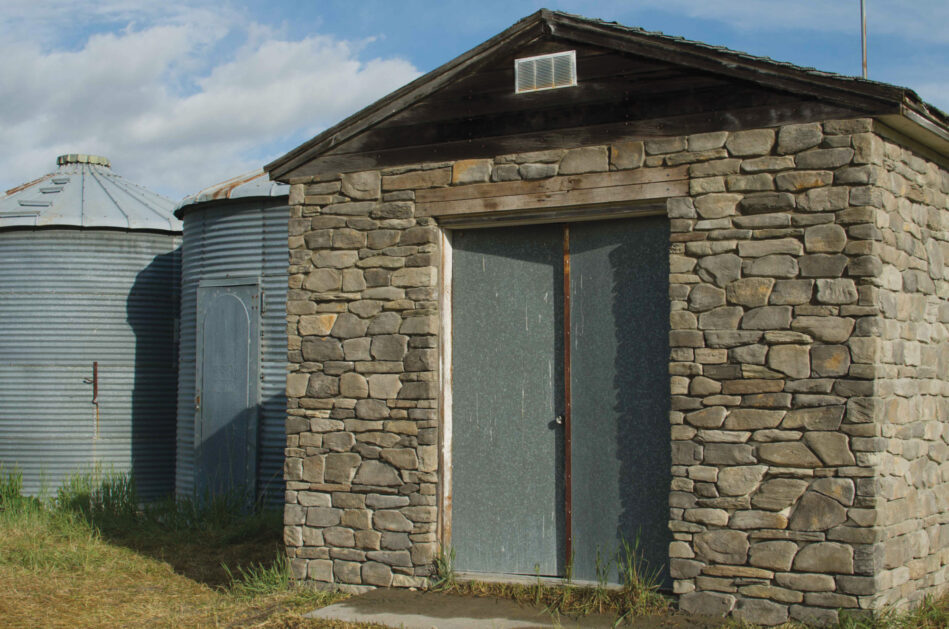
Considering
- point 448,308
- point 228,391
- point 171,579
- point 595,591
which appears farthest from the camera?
point 228,391

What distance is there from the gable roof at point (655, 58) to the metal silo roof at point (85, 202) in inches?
187

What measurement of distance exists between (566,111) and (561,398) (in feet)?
6.43

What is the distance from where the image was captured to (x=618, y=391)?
6.25 m

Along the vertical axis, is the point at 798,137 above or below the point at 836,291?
above

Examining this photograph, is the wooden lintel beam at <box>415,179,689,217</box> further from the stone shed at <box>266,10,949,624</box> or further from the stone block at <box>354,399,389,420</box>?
the stone block at <box>354,399,389,420</box>

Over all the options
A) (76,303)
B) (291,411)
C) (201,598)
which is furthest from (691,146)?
(76,303)

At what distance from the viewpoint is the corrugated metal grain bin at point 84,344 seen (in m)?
10.7

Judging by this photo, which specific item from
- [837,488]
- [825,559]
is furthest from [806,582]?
[837,488]

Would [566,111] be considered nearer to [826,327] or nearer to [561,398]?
[561,398]

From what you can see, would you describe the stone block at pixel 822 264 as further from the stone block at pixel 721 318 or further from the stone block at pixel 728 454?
the stone block at pixel 728 454

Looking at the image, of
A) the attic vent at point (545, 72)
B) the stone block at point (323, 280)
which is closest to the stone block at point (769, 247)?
the attic vent at point (545, 72)

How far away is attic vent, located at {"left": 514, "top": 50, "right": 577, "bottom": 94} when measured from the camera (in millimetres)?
6344

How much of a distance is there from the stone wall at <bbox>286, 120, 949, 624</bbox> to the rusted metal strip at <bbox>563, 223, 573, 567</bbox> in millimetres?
616

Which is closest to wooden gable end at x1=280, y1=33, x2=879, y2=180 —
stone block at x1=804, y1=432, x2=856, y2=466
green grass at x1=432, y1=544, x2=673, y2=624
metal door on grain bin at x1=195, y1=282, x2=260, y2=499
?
stone block at x1=804, y1=432, x2=856, y2=466
